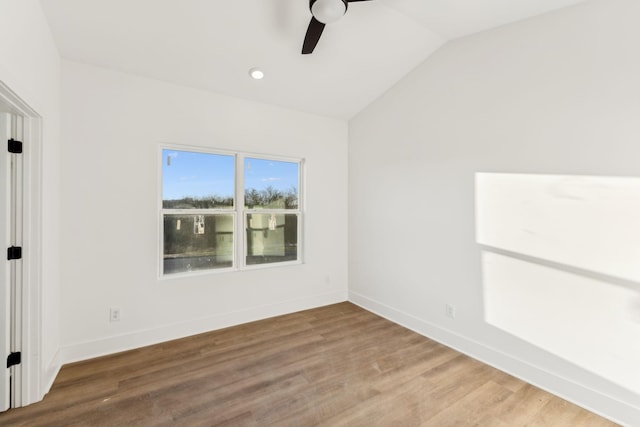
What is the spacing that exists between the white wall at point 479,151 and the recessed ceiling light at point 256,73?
5.11 ft

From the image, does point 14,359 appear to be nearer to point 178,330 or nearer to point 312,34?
point 178,330

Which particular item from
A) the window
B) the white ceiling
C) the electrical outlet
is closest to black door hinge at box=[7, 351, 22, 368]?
the window

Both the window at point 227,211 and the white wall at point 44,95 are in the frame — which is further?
the window at point 227,211

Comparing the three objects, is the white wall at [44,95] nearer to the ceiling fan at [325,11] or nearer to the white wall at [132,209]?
the white wall at [132,209]

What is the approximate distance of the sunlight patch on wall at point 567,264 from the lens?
6.39 feet

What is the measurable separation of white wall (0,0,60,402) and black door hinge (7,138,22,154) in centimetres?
14

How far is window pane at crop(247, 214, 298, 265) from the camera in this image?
367cm

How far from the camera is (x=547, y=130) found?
90.4 inches

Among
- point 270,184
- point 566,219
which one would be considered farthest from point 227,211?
point 566,219

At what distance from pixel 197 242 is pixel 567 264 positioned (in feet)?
11.4

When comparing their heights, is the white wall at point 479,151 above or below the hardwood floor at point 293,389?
above

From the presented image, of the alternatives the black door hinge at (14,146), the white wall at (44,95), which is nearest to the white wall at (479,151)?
the white wall at (44,95)

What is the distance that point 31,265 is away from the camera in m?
2.03

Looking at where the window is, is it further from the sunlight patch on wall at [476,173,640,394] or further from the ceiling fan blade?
the sunlight patch on wall at [476,173,640,394]
